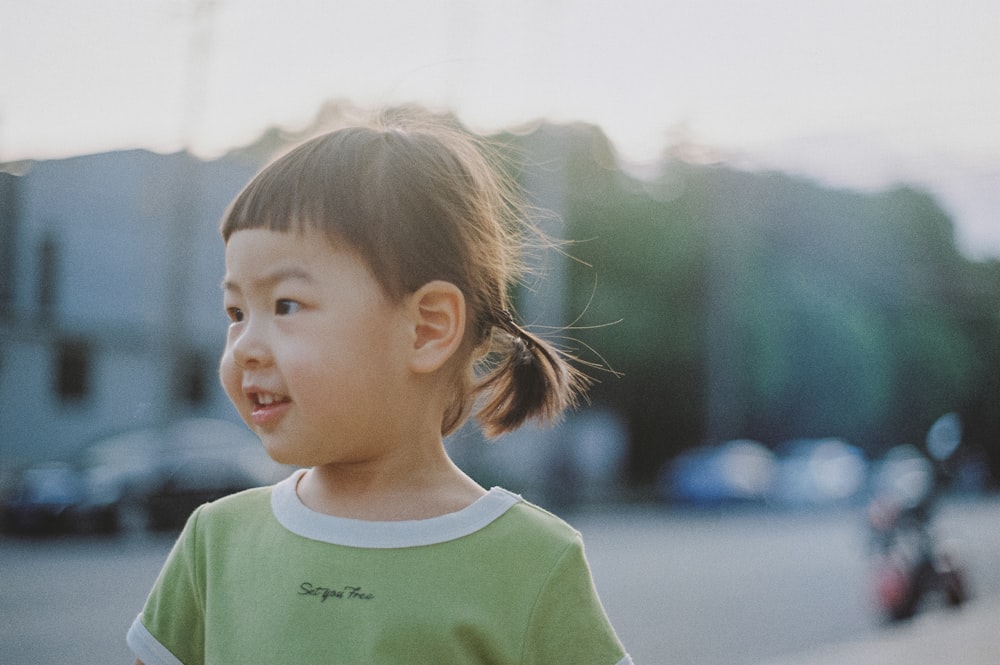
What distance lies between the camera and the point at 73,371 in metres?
19.6

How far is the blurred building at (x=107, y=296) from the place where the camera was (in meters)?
16.7

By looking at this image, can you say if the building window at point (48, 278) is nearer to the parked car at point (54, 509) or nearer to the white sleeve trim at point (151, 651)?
the parked car at point (54, 509)

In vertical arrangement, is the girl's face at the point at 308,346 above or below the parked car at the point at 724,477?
above

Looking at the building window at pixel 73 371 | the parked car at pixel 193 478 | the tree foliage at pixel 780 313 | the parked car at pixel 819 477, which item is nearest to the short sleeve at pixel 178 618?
the parked car at pixel 193 478

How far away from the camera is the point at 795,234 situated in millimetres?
27875

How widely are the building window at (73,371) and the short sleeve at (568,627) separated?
63.4 ft

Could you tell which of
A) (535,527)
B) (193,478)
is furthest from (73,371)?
(535,527)

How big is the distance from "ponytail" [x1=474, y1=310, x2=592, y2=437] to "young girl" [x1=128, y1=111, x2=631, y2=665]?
0.49 feet

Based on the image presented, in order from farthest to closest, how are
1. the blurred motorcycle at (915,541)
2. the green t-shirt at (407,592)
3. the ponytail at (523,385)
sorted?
1. the blurred motorcycle at (915,541)
2. the ponytail at (523,385)
3. the green t-shirt at (407,592)

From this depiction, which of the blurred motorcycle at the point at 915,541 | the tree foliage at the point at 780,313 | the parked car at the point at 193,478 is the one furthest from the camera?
the tree foliage at the point at 780,313

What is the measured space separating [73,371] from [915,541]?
1526 cm

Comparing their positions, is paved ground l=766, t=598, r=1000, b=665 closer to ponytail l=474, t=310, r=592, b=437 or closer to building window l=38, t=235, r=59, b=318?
ponytail l=474, t=310, r=592, b=437

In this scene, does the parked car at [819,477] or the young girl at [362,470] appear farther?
the parked car at [819,477]

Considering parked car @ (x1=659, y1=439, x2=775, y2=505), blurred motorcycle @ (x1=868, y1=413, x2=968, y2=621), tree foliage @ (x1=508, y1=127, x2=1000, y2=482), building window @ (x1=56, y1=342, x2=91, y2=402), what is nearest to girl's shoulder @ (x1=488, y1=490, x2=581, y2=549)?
blurred motorcycle @ (x1=868, y1=413, x2=968, y2=621)
